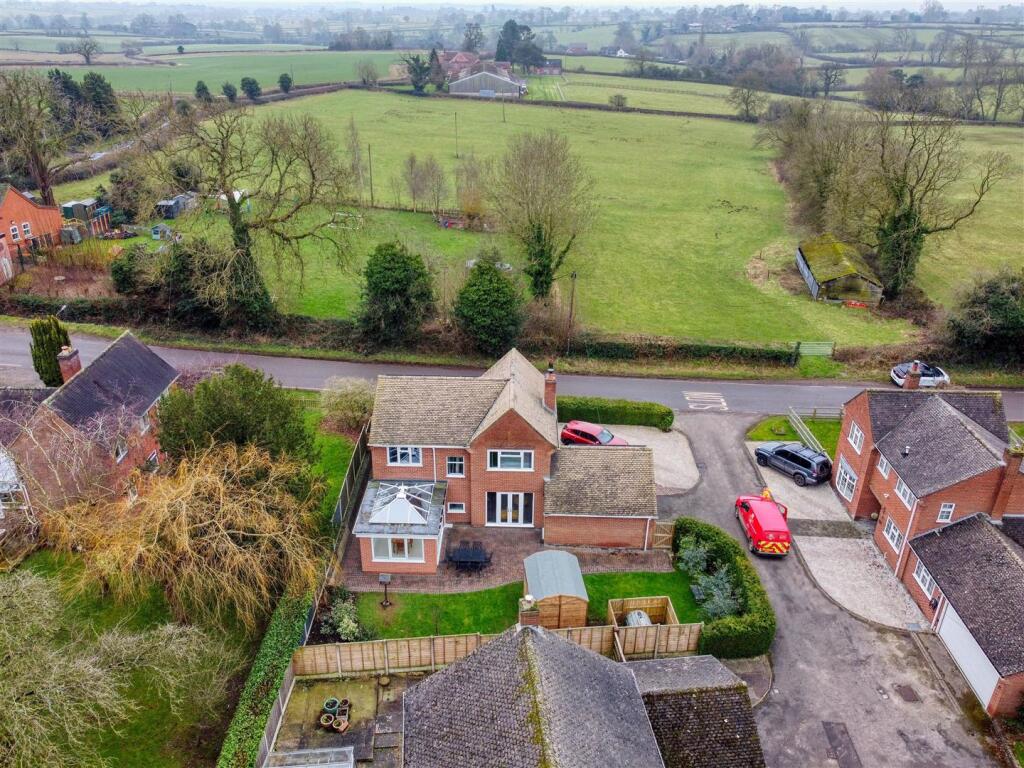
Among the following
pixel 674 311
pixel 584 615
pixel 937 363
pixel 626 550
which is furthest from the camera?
pixel 674 311

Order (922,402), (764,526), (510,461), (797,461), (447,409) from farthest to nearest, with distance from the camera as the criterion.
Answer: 1. (797,461)
2. (922,402)
3. (447,409)
4. (510,461)
5. (764,526)

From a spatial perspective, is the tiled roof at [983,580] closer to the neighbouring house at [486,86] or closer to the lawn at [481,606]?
the lawn at [481,606]

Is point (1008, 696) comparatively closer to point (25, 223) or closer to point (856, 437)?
point (856, 437)

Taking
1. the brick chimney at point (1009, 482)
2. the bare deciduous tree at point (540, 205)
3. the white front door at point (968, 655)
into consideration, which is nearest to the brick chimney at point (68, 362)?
the bare deciduous tree at point (540, 205)

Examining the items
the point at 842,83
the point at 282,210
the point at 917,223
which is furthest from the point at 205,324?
the point at 842,83

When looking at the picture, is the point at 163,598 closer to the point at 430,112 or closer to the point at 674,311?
the point at 674,311

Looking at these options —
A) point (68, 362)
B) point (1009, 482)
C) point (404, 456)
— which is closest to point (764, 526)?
point (1009, 482)
